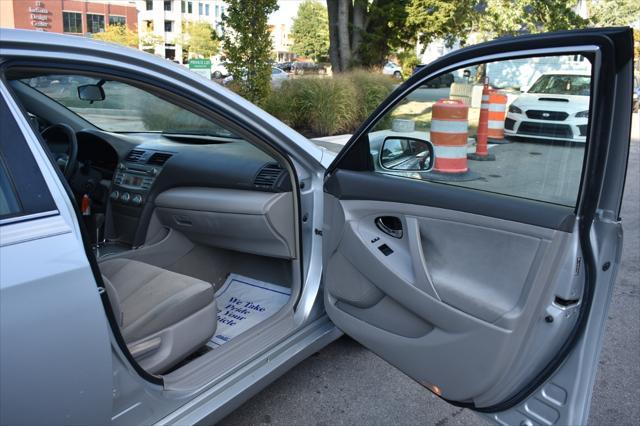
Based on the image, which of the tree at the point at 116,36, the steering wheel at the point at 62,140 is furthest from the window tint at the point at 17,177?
the tree at the point at 116,36

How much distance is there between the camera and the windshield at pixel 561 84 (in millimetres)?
1679

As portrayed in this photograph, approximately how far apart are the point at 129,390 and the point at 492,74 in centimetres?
176

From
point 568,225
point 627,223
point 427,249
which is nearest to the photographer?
point 568,225

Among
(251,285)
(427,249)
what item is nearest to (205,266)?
(251,285)

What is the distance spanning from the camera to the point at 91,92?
10.5 feet

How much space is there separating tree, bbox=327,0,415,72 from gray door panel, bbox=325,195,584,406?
15076mm

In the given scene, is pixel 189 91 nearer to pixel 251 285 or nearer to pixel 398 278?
pixel 398 278

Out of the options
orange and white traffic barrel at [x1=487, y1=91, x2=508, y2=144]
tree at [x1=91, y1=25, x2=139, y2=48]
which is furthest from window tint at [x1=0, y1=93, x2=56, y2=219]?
tree at [x1=91, y1=25, x2=139, y2=48]

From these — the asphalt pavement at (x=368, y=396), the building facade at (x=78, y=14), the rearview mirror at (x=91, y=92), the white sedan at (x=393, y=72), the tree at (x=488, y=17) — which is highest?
the building facade at (x=78, y=14)

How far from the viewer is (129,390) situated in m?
1.78

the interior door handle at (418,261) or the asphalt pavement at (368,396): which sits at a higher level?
the interior door handle at (418,261)

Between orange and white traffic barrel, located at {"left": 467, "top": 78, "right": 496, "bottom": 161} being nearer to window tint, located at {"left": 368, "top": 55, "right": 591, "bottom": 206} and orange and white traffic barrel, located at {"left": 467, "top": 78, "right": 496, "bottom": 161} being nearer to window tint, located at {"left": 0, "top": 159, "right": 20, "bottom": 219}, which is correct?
window tint, located at {"left": 368, "top": 55, "right": 591, "bottom": 206}

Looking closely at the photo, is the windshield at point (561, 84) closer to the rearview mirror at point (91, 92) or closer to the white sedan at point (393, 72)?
the rearview mirror at point (91, 92)

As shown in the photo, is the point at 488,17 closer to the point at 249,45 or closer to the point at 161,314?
the point at 249,45
